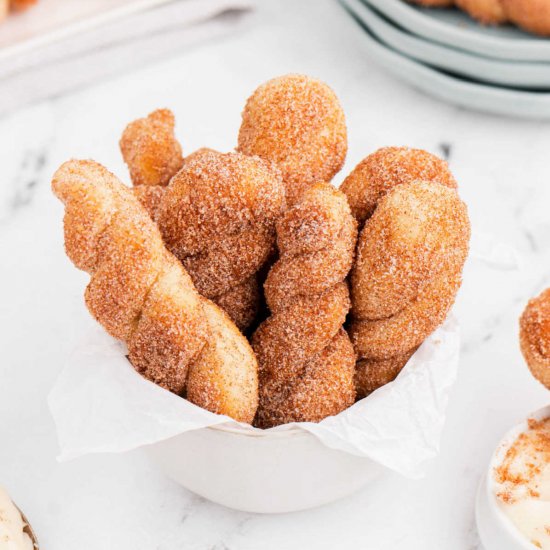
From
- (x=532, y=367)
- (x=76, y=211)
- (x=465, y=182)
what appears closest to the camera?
(x=76, y=211)

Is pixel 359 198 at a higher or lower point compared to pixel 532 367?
higher

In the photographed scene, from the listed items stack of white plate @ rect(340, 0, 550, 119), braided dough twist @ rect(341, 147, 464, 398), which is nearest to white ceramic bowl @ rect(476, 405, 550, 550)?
braided dough twist @ rect(341, 147, 464, 398)

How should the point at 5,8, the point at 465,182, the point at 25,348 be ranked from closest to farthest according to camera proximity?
1. the point at 25,348
2. the point at 465,182
3. the point at 5,8

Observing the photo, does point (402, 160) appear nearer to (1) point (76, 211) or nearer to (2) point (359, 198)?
(2) point (359, 198)

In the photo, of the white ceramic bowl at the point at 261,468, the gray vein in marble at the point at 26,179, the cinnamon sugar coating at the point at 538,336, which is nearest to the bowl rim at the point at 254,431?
the white ceramic bowl at the point at 261,468

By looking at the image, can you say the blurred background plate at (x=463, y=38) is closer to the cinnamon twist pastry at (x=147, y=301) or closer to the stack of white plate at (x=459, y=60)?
the stack of white plate at (x=459, y=60)

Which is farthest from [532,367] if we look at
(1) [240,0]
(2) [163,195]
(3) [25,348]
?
(1) [240,0]
